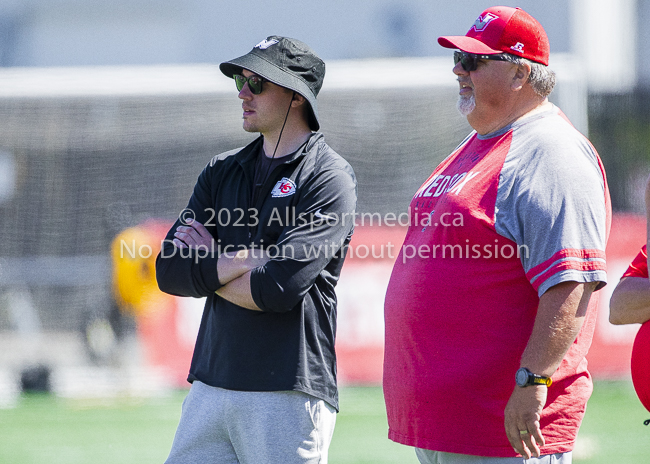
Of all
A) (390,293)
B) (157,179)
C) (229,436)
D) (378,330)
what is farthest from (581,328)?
(157,179)

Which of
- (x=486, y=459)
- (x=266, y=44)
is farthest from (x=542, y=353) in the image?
(x=266, y=44)

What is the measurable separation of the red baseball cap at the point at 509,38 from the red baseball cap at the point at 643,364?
0.96 metres

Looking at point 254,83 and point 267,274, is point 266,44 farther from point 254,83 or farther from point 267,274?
point 267,274

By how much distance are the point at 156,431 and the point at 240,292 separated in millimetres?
4321

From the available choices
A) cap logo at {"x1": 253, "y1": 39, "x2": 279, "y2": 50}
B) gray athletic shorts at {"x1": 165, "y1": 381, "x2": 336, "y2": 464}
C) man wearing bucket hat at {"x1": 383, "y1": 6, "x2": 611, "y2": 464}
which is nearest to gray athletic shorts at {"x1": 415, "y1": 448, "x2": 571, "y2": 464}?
man wearing bucket hat at {"x1": 383, "y1": 6, "x2": 611, "y2": 464}

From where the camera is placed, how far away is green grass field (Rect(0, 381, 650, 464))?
5.36 metres

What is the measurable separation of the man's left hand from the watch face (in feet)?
0.05

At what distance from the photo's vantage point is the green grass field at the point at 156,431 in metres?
5.36

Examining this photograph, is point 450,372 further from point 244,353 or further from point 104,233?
point 104,233

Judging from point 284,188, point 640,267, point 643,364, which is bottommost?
point 643,364

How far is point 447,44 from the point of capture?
2543 mm

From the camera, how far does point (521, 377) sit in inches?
78.3

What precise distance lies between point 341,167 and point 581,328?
102 cm

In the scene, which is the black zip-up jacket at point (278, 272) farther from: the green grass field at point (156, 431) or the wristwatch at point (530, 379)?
the green grass field at point (156, 431)
